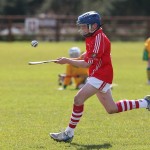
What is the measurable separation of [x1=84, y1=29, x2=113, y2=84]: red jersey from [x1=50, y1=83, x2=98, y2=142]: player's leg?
228 millimetres

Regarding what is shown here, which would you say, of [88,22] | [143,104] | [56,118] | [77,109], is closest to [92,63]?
[88,22]

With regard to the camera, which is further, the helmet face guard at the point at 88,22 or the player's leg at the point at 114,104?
the player's leg at the point at 114,104

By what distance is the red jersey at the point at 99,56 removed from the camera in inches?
334

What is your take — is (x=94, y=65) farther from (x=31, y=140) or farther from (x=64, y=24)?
(x=64, y=24)

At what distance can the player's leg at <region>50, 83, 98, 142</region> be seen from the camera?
27.9 ft

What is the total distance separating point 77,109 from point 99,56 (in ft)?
2.84

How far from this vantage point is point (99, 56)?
849cm

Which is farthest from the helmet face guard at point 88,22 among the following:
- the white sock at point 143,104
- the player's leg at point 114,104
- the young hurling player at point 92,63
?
the white sock at point 143,104

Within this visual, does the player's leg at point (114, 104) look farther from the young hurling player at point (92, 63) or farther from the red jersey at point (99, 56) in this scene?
the red jersey at point (99, 56)

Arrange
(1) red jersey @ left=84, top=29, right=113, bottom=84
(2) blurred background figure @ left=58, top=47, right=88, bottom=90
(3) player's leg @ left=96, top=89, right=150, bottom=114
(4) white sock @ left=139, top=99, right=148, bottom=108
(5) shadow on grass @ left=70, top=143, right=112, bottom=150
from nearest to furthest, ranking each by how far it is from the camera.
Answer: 1. (5) shadow on grass @ left=70, top=143, right=112, bottom=150
2. (1) red jersey @ left=84, top=29, right=113, bottom=84
3. (3) player's leg @ left=96, top=89, right=150, bottom=114
4. (4) white sock @ left=139, top=99, right=148, bottom=108
5. (2) blurred background figure @ left=58, top=47, right=88, bottom=90

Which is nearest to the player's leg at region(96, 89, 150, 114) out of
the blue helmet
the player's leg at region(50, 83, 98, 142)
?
the player's leg at region(50, 83, 98, 142)

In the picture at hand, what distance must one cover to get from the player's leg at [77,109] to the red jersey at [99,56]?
0.23 meters

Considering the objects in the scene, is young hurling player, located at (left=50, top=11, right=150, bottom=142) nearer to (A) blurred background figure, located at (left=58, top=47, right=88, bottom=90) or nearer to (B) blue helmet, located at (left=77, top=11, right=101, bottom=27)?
(B) blue helmet, located at (left=77, top=11, right=101, bottom=27)

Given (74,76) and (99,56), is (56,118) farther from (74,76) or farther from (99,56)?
(74,76)
